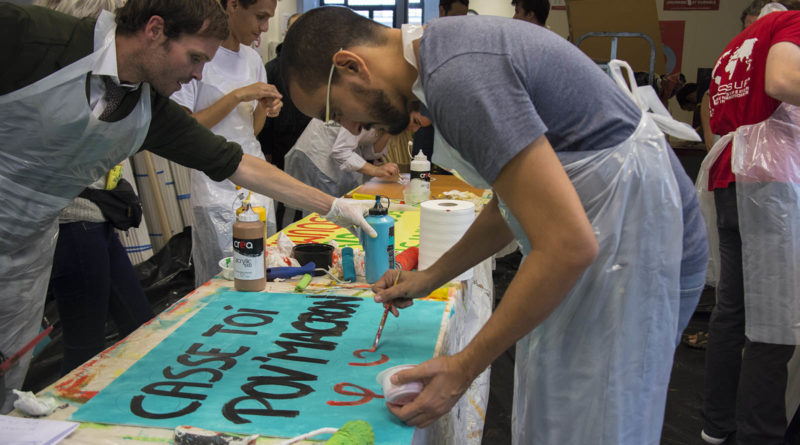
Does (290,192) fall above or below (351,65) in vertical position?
below

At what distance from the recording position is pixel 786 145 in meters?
2.06

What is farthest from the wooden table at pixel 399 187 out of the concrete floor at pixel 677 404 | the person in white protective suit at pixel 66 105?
the person in white protective suit at pixel 66 105

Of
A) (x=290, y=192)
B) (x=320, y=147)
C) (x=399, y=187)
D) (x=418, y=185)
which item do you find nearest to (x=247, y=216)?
(x=290, y=192)

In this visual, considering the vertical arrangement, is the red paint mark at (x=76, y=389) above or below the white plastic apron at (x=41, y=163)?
below

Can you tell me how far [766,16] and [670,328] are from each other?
5.23 ft

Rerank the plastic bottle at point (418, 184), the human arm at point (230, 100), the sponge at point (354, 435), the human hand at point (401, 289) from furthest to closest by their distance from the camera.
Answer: the plastic bottle at point (418, 184) → the human arm at point (230, 100) → the human hand at point (401, 289) → the sponge at point (354, 435)

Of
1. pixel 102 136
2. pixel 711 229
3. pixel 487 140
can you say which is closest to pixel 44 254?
pixel 102 136

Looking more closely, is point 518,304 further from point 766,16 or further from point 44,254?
point 766,16

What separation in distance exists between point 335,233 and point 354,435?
1.50 m

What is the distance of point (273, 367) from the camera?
1.28 m

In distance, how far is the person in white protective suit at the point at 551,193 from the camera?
2.86 feet

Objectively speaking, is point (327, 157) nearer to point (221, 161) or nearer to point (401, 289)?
point (221, 161)

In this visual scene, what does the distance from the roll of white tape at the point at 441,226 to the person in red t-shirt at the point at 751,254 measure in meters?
1.14

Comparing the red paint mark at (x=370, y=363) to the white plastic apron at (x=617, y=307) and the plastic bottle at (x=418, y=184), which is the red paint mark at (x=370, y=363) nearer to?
the white plastic apron at (x=617, y=307)
